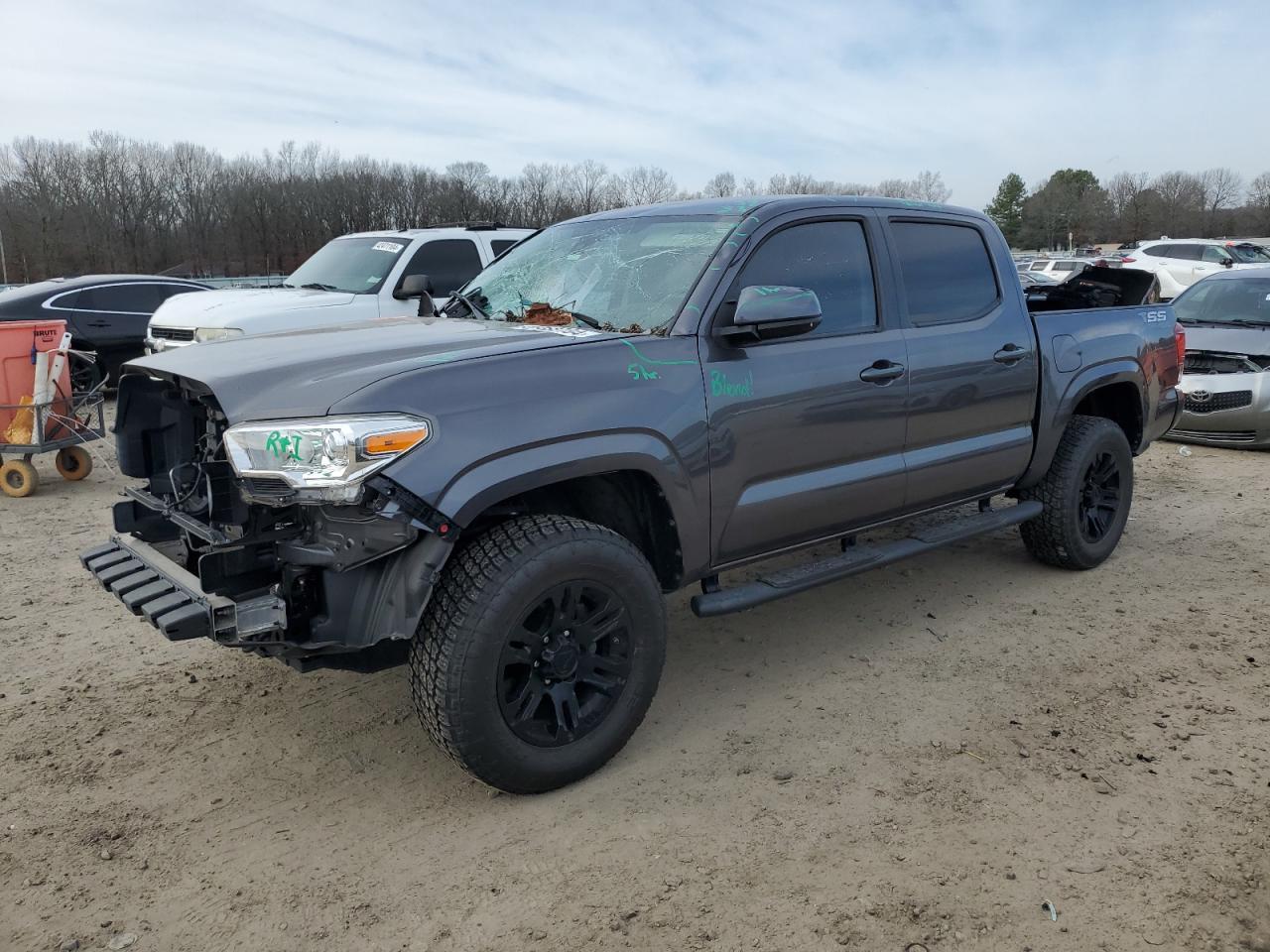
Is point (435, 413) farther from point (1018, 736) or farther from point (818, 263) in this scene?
point (1018, 736)

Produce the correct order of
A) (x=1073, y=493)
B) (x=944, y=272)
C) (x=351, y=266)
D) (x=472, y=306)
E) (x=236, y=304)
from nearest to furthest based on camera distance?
(x=472, y=306) → (x=944, y=272) → (x=1073, y=493) → (x=236, y=304) → (x=351, y=266)

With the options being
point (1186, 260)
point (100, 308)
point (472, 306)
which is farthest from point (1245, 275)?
point (1186, 260)

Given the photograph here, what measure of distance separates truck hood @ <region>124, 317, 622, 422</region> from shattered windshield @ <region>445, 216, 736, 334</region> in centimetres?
23

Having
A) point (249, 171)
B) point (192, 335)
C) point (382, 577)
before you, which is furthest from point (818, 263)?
point (249, 171)

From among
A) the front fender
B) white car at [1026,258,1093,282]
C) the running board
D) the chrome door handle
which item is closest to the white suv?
white car at [1026,258,1093,282]

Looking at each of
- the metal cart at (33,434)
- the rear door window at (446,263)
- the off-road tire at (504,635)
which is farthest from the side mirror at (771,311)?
the rear door window at (446,263)

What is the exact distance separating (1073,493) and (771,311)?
2.71 meters

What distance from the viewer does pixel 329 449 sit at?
2920mm

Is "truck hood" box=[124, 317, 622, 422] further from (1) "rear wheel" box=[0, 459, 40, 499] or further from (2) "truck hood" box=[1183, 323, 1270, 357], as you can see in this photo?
(2) "truck hood" box=[1183, 323, 1270, 357]

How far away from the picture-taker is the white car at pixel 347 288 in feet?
28.8

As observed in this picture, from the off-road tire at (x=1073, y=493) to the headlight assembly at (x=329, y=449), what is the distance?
375 cm

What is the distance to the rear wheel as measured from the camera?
7750 mm

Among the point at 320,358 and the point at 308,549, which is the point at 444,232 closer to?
the point at 320,358

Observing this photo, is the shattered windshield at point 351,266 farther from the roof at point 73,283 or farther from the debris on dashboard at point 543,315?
the debris on dashboard at point 543,315
